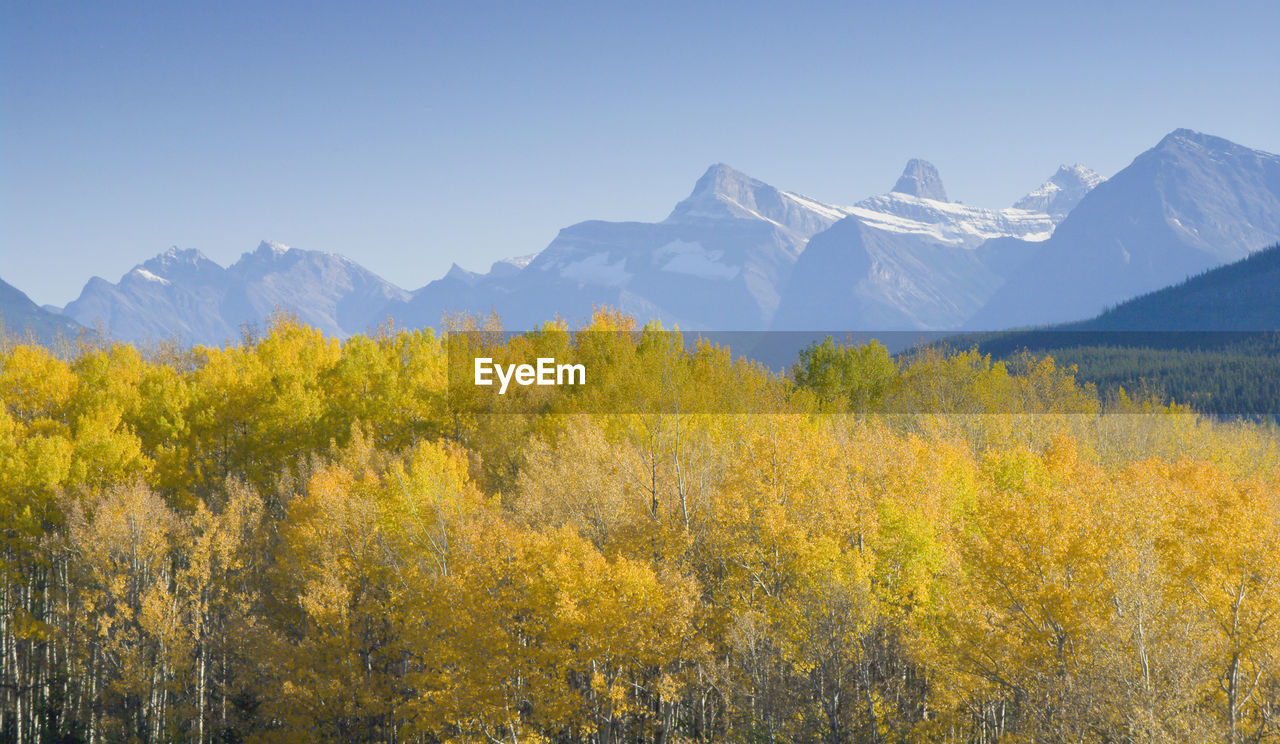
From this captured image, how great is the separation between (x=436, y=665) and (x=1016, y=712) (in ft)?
84.6

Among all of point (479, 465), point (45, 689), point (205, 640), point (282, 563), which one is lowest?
point (45, 689)

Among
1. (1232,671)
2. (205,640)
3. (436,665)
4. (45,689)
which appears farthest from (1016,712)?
(45,689)

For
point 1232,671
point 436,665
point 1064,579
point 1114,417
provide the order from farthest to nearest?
point 1114,417 → point 436,665 → point 1064,579 → point 1232,671

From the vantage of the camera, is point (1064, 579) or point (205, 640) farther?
point (205, 640)

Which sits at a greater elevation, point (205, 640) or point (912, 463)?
point (912, 463)

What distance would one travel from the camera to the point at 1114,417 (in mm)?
103062

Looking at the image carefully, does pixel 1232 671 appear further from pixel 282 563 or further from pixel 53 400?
pixel 53 400

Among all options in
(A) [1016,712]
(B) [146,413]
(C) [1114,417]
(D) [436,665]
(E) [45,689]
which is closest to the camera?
(A) [1016,712]
